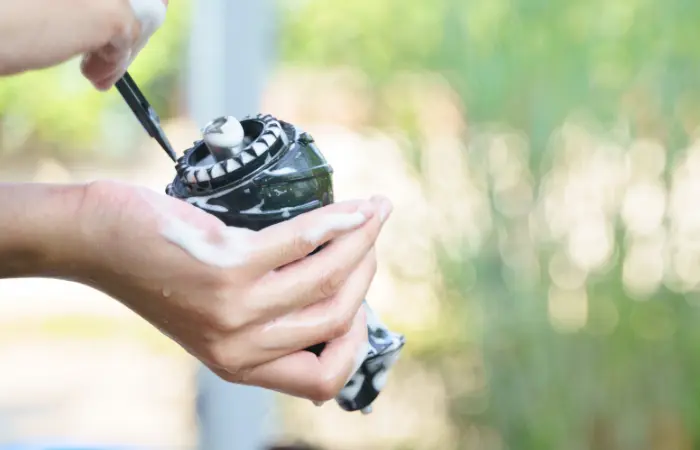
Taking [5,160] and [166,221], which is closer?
[166,221]

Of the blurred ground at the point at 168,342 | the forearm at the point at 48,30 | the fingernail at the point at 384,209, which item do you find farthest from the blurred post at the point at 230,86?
the forearm at the point at 48,30

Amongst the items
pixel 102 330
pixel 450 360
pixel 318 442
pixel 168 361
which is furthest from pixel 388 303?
pixel 102 330

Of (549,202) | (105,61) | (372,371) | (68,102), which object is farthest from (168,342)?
(105,61)

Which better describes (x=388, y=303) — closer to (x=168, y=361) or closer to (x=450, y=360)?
(x=450, y=360)

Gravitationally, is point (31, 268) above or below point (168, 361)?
above

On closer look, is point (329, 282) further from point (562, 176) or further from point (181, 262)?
point (562, 176)

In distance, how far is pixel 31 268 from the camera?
56 cm

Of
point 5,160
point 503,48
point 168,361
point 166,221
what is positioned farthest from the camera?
point 168,361

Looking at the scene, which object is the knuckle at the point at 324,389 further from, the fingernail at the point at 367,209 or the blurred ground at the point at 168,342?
the blurred ground at the point at 168,342

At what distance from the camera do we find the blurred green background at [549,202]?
138cm

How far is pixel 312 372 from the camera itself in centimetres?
58

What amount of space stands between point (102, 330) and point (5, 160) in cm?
43

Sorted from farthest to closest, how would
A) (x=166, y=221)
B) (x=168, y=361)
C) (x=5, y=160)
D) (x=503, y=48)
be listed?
(x=168, y=361)
(x=5, y=160)
(x=503, y=48)
(x=166, y=221)

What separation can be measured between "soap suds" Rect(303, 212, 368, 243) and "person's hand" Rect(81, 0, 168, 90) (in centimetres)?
17
